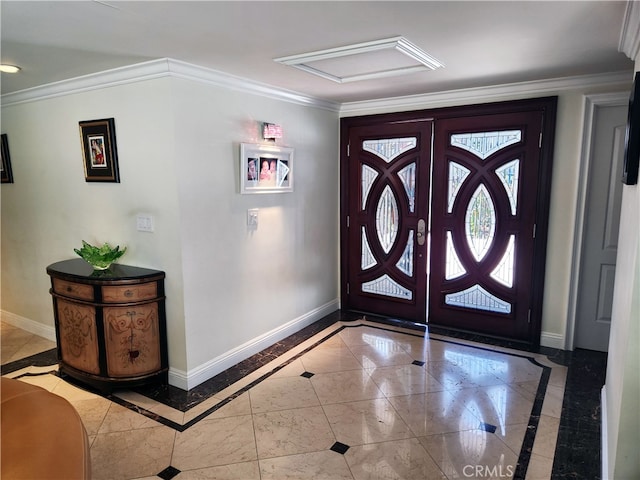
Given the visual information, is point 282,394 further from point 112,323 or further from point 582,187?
point 582,187

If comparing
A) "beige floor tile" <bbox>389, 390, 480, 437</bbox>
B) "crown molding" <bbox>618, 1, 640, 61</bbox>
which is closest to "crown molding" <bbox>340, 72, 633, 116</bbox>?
"crown molding" <bbox>618, 1, 640, 61</bbox>

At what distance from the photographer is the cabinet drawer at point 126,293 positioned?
9.43ft

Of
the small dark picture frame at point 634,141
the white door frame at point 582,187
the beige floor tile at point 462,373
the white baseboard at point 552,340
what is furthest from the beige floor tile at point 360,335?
the small dark picture frame at point 634,141

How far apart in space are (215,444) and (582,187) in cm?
343

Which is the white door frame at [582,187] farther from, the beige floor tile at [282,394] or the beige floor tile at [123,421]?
the beige floor tile at [123,421]

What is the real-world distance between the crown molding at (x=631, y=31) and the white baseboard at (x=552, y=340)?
236cm

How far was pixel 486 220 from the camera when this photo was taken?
396cm

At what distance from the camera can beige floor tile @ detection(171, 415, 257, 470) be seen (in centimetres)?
232

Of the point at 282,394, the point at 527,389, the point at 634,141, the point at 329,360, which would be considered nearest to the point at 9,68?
the point at 282,394

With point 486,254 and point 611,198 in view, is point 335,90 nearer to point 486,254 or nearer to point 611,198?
point 486,254

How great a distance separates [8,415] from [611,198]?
4130mm

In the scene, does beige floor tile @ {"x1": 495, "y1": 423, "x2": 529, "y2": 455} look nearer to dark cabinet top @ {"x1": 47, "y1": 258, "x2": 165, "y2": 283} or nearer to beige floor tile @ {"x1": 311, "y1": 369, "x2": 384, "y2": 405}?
beige floor tile @ {"x1": 311, "y1": 369, "x2": 384, "y2": 405}

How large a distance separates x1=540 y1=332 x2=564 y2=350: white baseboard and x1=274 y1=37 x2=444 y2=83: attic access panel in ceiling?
8.44 ft

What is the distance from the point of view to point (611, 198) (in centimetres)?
347
